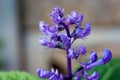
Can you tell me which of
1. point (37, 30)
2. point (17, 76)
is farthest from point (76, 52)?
point (37, 30)

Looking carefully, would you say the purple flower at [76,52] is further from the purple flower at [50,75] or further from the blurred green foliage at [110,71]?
the blurred green foliage at [110,71]

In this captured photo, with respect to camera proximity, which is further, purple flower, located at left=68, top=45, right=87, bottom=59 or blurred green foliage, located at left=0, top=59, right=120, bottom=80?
blurred green foliage, located at left=0, top=59, right=120, bottom=80

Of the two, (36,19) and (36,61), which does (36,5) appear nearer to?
(36,19)

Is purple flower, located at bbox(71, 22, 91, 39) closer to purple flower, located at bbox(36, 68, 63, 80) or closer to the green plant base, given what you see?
purple flower, located at bbox(36, 68, 63, 80)

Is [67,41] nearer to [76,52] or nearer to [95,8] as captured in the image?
[76,52]

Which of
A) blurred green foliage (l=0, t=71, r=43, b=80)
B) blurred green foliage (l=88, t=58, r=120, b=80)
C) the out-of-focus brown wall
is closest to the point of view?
blurred green foliage (l=0, t=71, r=43, b=80)

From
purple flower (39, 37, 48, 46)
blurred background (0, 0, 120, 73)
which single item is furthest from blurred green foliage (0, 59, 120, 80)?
blurred background (0, 0, 120, 73)

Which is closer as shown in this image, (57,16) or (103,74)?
(57,16)

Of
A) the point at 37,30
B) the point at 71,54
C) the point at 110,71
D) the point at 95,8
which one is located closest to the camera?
the point at 71,54

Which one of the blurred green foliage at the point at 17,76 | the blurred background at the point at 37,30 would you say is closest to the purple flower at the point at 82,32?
the blurred green foliage at the point at 17,76
